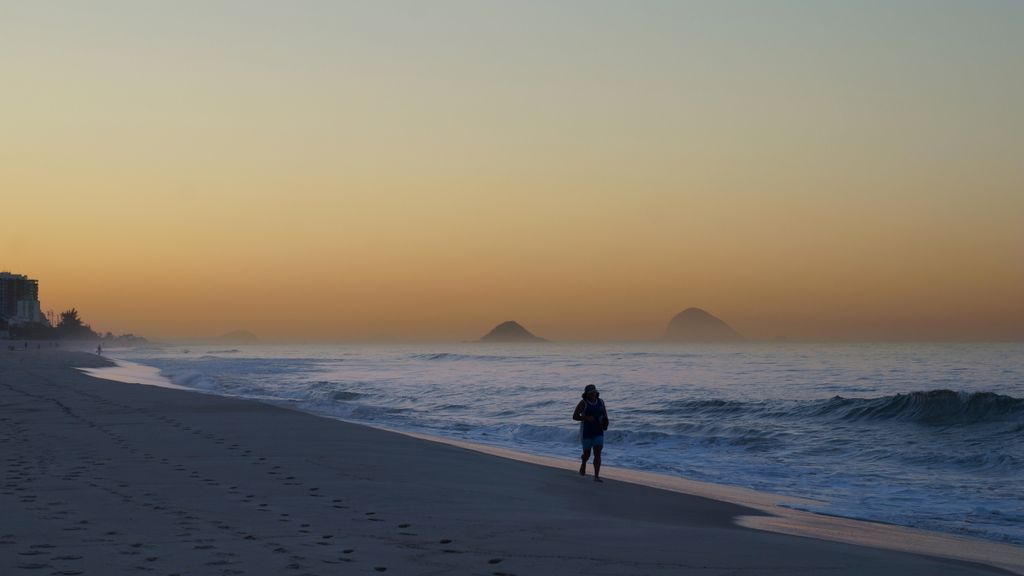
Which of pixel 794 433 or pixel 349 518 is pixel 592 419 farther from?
pixel 794 433

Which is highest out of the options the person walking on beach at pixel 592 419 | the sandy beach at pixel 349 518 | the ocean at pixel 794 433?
the person walking on beach at pixel 592 419

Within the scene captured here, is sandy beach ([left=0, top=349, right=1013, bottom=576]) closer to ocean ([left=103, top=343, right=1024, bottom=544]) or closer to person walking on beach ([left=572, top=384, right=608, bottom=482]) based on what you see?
person walking on beach ([left=572, top=384, right=608, bottom=482])

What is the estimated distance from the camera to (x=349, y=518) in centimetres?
940

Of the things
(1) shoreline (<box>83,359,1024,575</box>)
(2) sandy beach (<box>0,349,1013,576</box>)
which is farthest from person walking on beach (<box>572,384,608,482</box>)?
(1) shoreline (<box>83,359,1024,575</box>)

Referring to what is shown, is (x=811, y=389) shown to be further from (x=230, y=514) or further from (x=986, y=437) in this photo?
(x=230, y=514)

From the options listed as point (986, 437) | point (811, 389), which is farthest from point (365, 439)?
point (811, 389)

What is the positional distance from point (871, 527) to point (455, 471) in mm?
6310

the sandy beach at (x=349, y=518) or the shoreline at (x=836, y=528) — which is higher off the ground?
the sandy beach at (x=349, y=518)

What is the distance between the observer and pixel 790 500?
45.4ft

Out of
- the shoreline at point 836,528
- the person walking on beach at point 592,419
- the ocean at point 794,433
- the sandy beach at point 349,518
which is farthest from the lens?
the person walking on beach at point 592,419

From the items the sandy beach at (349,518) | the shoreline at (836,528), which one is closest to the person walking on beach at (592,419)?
the sandy beach at (349,518)

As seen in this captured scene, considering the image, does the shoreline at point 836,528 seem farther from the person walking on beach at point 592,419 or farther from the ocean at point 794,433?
the person walking on beach at point 592,419

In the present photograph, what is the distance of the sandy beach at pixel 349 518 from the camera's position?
7480 mm

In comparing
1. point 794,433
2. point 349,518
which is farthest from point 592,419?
point 794,433
